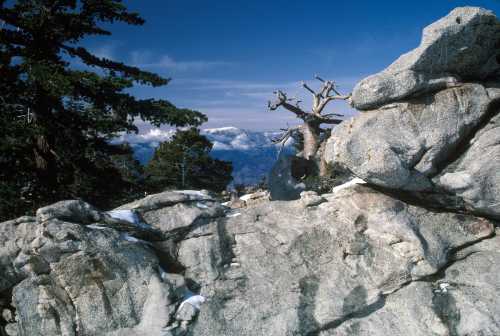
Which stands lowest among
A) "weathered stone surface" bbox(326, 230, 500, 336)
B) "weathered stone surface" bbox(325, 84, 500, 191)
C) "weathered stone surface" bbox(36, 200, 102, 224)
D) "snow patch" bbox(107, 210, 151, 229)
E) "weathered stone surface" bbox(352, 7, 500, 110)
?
"weathered stone surface" bbox(326, 230, 500, 336)

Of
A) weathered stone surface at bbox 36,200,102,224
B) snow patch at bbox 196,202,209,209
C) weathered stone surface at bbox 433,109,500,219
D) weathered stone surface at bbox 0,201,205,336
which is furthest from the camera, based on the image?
snow patch at bbox 196,202,209,209

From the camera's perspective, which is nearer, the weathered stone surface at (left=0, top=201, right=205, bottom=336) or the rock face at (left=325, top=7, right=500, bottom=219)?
the weathered stone surface at (left=0, top=201, right=205, bottom=336)

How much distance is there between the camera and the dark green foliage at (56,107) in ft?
46.5

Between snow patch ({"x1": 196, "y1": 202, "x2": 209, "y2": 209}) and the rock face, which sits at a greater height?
the rock face

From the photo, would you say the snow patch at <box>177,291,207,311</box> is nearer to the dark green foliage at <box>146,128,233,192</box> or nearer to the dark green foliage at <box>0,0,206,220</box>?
the dark green foliage at <box>0,0,206,220</box>

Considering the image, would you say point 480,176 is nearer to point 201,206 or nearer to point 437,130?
point 437,130

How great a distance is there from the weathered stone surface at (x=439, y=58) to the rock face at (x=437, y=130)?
0.09ft

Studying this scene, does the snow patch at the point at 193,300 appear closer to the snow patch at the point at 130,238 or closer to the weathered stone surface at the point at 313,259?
the weathered stone surface at the point at 313,259

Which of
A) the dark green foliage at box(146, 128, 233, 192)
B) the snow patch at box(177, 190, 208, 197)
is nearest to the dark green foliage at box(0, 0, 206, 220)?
the snow patch at box(177, 190, 208, 197)

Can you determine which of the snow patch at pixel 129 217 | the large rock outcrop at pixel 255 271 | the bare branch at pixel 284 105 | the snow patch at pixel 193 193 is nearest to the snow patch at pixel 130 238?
the large rock outcrop at pixel 255 271

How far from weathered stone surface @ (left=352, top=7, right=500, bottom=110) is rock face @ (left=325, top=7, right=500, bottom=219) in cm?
3

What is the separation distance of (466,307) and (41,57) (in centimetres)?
1735

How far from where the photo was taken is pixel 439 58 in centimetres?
1122

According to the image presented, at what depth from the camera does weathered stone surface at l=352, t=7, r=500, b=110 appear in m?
11.0
